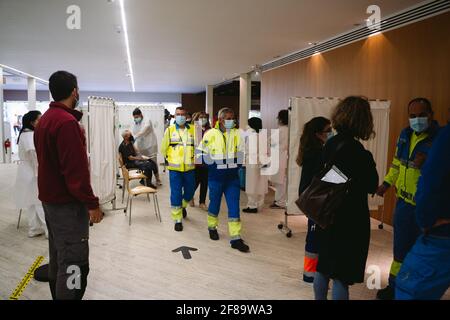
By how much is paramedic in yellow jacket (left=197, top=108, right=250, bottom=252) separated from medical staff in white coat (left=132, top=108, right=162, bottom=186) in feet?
13.5

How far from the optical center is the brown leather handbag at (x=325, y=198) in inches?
82.2

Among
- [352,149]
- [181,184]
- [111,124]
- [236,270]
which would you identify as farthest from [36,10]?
[352,149]

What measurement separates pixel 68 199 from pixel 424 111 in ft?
9.73

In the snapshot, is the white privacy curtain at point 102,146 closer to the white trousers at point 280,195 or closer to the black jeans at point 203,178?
the black jeans at point 203,178

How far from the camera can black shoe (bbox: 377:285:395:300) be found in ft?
10.0

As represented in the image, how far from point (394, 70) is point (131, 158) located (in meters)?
5.34

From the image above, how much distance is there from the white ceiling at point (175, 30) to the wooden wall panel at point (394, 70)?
1.44 feet

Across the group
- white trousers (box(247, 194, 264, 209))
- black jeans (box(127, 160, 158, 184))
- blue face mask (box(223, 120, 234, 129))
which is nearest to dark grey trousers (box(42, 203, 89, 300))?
blue face mask (box(223, 120, 234, 129))

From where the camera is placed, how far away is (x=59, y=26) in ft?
20.9

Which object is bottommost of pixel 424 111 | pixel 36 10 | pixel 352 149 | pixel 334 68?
pixel 352 149
